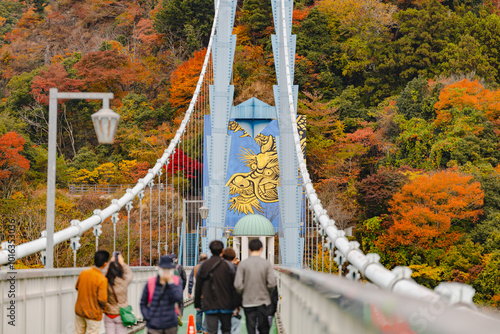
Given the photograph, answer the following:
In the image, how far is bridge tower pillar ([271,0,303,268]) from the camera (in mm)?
22953

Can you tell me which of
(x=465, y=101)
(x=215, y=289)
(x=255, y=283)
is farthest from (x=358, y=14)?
(x=215, y=289)

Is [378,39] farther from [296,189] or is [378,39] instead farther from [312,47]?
[296,189]

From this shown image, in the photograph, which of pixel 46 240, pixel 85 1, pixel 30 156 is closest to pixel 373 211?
pixel 30 156

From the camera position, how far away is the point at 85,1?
57.4m

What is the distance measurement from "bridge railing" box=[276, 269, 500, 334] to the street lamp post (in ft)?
8.94

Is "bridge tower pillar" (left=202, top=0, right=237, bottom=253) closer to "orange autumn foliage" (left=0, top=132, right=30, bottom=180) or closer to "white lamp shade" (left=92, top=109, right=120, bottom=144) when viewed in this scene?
"orange autumn foliage" (left=0, top=132, right=30, bottom=180)

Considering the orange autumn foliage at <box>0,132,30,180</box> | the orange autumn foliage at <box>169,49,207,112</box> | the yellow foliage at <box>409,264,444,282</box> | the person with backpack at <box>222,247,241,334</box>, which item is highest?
the orange autumn foliage at <box>169,49,207,112</box>

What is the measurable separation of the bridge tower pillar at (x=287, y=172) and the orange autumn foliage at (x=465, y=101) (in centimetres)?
983

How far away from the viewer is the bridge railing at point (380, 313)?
165 cm

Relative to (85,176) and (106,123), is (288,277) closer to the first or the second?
(106,123)

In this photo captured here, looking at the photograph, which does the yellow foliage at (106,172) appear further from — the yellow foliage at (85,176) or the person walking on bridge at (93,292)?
the person walking on bridge at (93,292)

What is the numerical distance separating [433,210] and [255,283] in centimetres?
2275

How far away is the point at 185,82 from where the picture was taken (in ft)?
129

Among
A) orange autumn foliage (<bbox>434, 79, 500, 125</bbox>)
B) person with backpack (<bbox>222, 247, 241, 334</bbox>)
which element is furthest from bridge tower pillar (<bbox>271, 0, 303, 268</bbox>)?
person with backpack (<bbox>222, 247, 241, 334</bbox>)
